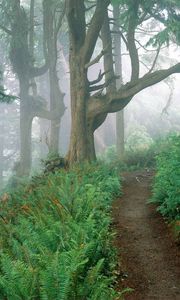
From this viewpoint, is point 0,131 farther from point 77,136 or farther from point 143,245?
point 143,245

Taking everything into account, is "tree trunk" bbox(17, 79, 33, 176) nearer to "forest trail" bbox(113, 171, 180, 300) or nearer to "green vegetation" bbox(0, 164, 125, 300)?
"green vegetation" bbox(0, 164, 125, 300)

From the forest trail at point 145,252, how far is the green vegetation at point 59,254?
305 millimetres

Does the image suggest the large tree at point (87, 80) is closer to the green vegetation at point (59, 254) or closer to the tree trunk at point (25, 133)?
the green vegetation at point (59, 254)

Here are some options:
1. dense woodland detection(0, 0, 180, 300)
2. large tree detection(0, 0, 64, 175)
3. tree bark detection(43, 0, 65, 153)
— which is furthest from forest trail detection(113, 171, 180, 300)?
large tree detection(0, 0, 64, 175)

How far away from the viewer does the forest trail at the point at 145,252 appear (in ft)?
18.8

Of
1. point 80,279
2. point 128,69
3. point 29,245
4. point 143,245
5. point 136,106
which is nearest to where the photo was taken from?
point 80,279

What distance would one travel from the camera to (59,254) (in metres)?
5.47

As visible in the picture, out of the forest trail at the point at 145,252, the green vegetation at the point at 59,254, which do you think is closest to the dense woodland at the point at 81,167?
the green vegetation at the point at 59,254

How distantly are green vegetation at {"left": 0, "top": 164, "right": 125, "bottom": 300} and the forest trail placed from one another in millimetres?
305

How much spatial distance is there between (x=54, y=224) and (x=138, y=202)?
16.2 feet

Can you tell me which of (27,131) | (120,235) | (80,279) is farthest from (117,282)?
(27,131)

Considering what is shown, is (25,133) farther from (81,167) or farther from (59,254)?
(59,254)

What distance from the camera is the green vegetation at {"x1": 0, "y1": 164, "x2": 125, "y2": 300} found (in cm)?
418

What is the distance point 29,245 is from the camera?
226 inches
